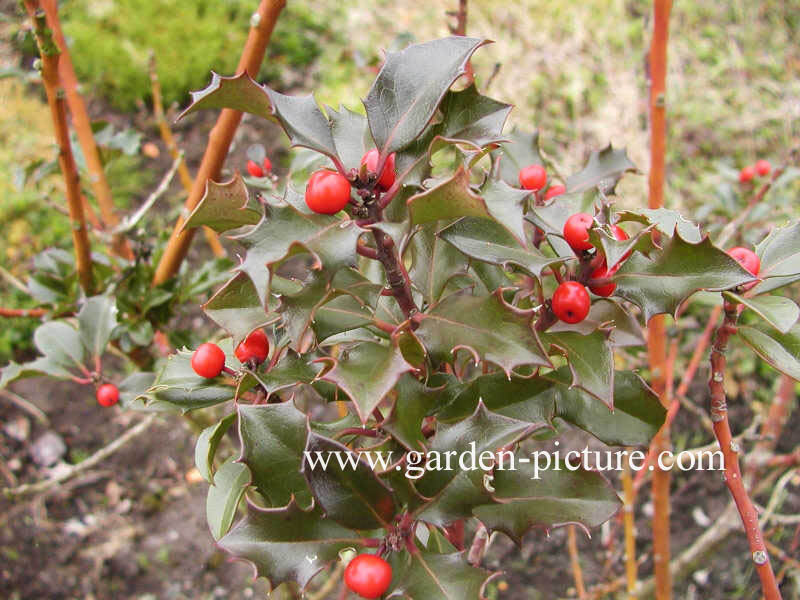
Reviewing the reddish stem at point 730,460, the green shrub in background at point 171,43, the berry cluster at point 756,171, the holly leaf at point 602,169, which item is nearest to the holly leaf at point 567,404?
the reddish stem at point 730,460

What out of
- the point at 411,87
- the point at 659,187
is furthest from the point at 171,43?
the point at 411,87

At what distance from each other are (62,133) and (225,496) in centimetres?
69

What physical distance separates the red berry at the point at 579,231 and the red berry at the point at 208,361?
0.39 meters

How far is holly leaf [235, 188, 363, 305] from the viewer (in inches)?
19.7

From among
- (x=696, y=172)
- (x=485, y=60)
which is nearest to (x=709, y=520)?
(x=696, y=172)

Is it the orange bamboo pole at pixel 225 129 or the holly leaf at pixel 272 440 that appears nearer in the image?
the holly leaf at pixel 272 440

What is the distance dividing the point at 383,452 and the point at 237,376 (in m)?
0.19

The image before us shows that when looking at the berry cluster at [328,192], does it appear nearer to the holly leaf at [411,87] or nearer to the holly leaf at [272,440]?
the holly leaf at [411,87]

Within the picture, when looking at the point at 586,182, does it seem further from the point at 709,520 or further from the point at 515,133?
the point at 709,520

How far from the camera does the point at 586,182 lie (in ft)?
3.07

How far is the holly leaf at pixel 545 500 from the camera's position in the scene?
26.1 inches

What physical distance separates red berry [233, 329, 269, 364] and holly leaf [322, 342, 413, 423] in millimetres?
135

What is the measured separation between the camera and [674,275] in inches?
25.0

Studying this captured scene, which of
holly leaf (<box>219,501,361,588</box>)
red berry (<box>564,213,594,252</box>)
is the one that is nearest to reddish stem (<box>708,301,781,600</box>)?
red berry (<box>564,213,594,252</box>)
